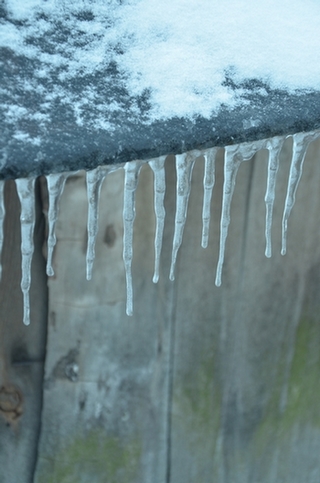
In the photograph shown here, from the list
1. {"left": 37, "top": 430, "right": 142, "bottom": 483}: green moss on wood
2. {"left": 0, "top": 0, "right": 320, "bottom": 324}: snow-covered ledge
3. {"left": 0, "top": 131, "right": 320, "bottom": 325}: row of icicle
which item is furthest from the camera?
{"left": 37, "top": 430, "right": 142, "bottom": 483}: green moss on wood

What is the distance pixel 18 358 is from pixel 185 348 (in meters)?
0.36

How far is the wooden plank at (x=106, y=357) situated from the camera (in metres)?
1.13

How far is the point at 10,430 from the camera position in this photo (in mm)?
1239

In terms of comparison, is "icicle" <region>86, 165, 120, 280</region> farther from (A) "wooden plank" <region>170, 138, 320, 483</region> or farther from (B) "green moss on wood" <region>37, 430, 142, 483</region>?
(B) "green moss on wood" <region>37, 430, 142, 483</region>

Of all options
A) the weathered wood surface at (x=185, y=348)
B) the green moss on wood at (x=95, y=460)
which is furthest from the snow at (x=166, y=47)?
the green moss on wood at (x=95, y=460)

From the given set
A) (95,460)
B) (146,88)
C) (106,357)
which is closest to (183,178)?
(146,88)

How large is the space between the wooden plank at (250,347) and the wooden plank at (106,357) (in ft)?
0.18

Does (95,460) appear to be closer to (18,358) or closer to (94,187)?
(18,358)

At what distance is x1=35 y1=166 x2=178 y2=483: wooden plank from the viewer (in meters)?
1.13

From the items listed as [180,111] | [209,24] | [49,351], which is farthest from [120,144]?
[49,351]

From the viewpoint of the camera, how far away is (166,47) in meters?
0.76

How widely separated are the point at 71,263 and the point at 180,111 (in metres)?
0.55

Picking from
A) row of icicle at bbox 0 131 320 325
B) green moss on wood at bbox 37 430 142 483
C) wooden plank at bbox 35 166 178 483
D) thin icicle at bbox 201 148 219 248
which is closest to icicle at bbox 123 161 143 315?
row of icicle at bbox 0 131 320 325

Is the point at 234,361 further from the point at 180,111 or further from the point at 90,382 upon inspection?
the point at 180,111
